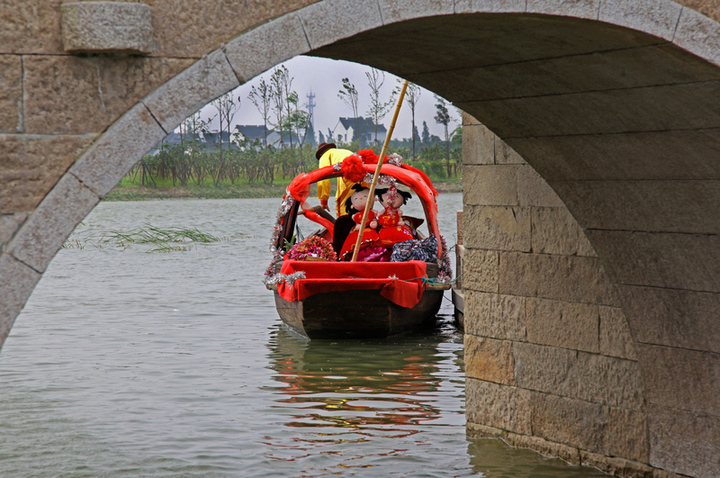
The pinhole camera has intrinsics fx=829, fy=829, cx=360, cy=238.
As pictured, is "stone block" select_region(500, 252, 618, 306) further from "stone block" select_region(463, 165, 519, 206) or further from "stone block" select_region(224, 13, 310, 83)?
"stone block" select_region(224, 13, 310, 83)

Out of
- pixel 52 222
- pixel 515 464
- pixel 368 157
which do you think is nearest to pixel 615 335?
pixel 515 464

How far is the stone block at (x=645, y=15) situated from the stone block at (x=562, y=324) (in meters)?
2.06

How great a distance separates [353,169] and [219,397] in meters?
3.73

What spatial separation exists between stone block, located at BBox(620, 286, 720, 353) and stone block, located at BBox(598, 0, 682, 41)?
5.41 feet

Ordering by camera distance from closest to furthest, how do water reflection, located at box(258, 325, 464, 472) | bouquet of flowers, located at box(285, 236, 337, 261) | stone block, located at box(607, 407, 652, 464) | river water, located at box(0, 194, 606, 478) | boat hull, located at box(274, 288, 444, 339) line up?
stone block, located at box(607, 407, 652, 464) → river water, located at box(0, 194, 606, 478) → water reflection, located at box(258, 325, 464, 472) → boat hull, located at box(274, 288, 444, 339) → bouquet of flowers, located at box(285, 236, 337, 261)

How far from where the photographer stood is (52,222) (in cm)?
229

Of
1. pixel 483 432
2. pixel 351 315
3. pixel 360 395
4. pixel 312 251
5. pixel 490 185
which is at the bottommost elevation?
pixel 360 395

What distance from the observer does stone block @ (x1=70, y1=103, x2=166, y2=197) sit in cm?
232

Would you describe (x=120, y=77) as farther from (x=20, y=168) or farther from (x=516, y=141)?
(x=516, y=141)

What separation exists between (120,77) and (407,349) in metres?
7.54

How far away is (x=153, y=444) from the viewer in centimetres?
588

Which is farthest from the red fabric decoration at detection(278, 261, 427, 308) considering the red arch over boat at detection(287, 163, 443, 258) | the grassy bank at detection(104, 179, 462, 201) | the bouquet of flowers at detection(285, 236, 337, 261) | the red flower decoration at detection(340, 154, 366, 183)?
the grassy bank at detection(104, 179, 462, 201)

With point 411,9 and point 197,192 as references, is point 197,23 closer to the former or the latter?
point 411,9

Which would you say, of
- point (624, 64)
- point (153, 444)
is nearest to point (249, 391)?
point (153, 444)
